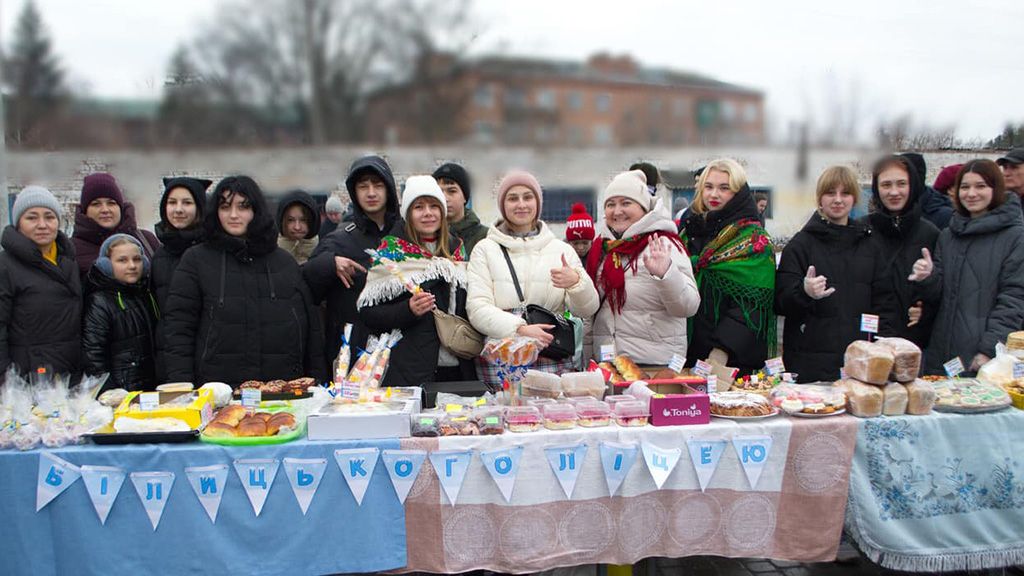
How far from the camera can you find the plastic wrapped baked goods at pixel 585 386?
2701 millimetres

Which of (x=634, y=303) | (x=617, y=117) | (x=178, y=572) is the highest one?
(x=617, y=117)

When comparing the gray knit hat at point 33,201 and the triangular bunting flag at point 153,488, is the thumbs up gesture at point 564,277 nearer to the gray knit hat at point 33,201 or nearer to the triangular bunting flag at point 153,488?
the triangular bunting flag at point 153,488

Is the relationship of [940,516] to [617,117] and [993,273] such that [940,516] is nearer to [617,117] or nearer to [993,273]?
[993,273]

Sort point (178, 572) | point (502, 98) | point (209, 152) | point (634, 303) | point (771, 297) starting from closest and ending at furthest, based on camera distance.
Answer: point (178, 572) < point (634, 303) < point (771, 297) < point (209, 152) < point (502, 98)

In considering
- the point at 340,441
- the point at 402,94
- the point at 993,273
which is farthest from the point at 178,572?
the point at 402,94

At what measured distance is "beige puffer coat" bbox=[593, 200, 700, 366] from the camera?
3.02m

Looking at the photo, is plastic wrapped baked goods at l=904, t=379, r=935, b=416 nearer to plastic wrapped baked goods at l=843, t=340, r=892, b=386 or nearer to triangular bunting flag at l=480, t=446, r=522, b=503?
plastic wrapped baked goods at l=843, t=340, r=892, b=386

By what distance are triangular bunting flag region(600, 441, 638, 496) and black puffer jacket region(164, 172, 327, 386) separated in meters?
1.60

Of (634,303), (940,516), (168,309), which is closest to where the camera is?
(940,516)

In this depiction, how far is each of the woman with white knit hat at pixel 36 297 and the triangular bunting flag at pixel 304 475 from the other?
1.53m

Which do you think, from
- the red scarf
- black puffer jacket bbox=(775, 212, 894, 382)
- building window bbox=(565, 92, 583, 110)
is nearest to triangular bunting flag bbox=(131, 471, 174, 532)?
the red scarf

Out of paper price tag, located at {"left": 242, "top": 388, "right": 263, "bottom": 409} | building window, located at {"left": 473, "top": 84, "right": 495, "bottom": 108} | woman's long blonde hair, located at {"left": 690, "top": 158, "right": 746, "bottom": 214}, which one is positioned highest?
building window, located at {"left": 473, "top": 84, "right": 495, "bottom": 108}

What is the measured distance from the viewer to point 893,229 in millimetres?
3344

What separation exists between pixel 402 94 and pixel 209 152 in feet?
9.57
